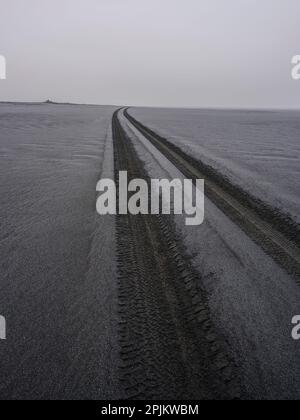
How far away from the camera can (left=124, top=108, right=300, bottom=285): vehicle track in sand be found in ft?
11.5

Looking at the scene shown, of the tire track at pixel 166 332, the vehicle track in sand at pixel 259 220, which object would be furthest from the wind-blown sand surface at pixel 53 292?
the vehicle track in sand at pixel 259 220

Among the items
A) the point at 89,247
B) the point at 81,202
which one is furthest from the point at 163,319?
the point at 81,202

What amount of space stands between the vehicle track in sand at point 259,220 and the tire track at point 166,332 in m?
1.10

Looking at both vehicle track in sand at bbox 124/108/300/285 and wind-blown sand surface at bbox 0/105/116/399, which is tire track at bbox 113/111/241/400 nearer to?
wind-blown sand surface at bbox 0/105/116/399

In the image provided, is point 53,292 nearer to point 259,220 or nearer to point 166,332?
point 166,332

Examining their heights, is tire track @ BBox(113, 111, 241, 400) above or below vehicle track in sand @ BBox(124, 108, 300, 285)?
below

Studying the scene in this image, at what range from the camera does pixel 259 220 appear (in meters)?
4.57

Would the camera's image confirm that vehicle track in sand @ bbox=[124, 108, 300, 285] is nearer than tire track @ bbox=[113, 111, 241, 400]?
No

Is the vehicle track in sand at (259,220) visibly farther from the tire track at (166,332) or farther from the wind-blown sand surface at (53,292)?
the wind-blown sand surface at (53,292)

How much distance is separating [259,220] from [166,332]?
114 inches

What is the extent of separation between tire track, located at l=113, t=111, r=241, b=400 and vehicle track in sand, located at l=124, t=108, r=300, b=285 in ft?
A: 3.61

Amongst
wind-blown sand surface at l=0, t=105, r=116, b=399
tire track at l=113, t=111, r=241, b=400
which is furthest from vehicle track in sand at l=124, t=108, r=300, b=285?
wind-blown sand surface at l=0, t=105, r=116, b=399

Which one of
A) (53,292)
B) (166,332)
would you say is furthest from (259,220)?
(53,292)

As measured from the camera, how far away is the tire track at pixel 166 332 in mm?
1856
